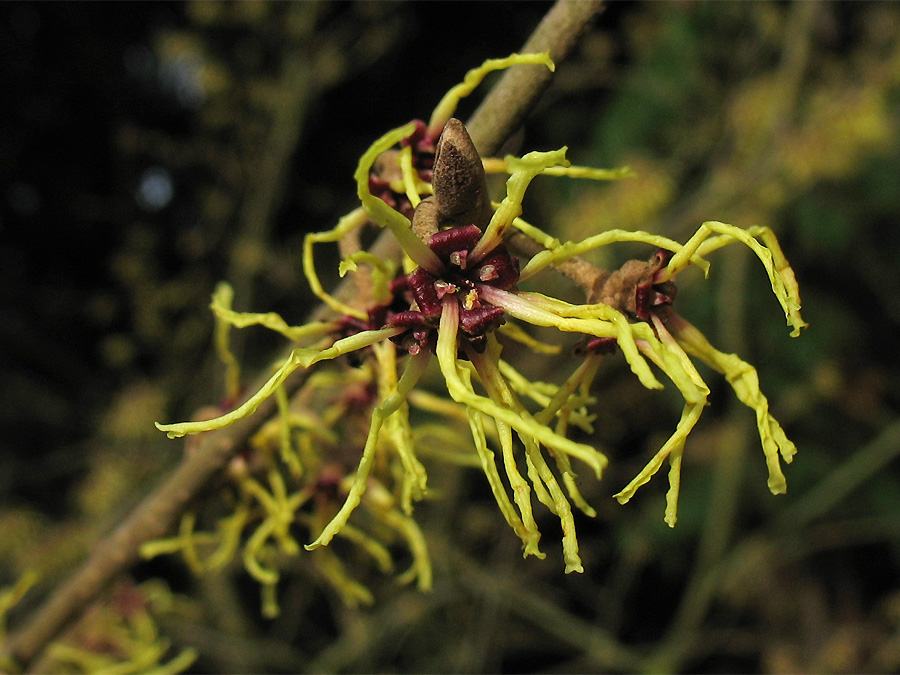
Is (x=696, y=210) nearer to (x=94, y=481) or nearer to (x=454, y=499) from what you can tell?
(x=454, y=499)

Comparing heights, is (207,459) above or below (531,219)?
above

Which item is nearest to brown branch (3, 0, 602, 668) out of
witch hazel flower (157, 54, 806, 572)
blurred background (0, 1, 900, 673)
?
witch hazel flower (157, 54, 806, 572)

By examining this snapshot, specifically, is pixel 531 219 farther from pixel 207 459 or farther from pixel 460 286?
pixel 460 286

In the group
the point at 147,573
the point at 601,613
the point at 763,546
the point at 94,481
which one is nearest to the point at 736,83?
the point at 763,546

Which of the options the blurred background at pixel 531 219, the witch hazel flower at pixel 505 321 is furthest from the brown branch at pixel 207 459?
the blurred background at pixel 531 219

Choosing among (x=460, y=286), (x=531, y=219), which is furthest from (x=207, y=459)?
(x=531, y=219)

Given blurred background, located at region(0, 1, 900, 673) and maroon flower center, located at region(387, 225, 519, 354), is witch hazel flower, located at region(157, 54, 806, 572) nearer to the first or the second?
maroon flower center, located at region(387, 225, 519, 354)

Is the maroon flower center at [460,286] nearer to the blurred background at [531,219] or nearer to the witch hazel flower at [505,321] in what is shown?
the witch hazel flower at [505,321]

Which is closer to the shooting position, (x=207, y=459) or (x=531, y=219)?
(x=207, y=459)
